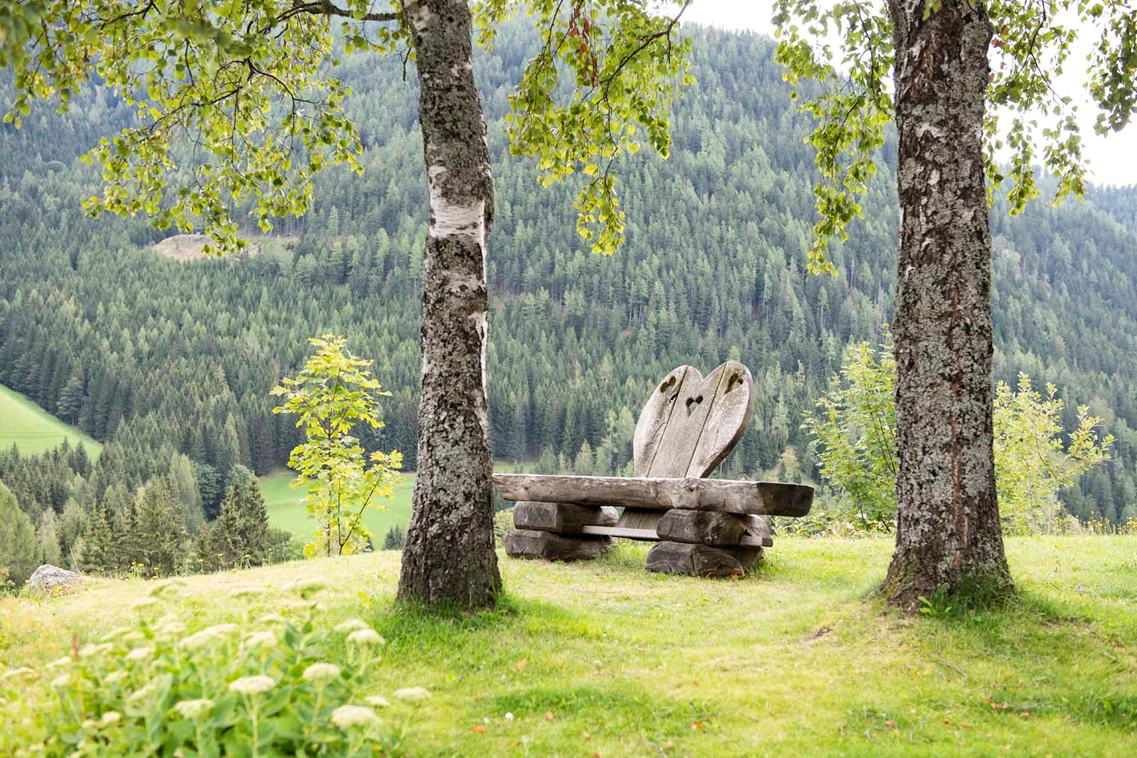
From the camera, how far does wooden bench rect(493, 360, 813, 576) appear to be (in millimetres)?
8008

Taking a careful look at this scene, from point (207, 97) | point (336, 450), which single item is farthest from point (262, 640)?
point (336, 450)

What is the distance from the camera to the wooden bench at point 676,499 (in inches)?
315

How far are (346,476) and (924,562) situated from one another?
26.1ft

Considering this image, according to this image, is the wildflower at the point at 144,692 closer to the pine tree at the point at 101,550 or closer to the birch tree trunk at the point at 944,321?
the birch tree trunk at the point at 944,321

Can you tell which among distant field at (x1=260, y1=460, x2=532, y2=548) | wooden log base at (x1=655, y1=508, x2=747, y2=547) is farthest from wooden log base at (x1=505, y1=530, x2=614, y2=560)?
distant field at (x1=260, y1=460, x2=532, y2=548)

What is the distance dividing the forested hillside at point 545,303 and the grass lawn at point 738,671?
81.9 metres

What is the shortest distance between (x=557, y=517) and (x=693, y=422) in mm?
1890

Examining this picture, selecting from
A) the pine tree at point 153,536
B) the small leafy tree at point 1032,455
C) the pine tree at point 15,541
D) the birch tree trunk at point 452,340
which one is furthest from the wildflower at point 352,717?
the pine tree at point 15,541

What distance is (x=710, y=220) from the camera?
533ft

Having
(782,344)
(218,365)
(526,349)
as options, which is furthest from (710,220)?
(218,365)

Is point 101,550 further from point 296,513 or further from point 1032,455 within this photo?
point 296,513

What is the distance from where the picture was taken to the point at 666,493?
8398mm

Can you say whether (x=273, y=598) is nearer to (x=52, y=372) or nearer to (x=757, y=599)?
(x=757, y=599)

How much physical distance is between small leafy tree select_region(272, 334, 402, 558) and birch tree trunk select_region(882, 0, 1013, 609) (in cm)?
734
